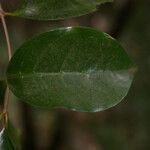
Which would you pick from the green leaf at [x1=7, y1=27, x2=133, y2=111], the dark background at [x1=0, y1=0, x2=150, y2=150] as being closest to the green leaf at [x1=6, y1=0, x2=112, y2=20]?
the green leaf at [x1=7, y1=27, x2=133, y2=111]

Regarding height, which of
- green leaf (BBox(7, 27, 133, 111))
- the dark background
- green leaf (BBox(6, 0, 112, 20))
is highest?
green leaf (BBox(6, 0, 112, 20))

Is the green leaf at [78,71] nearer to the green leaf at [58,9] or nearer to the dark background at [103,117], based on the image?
the green leaf at [58,9]

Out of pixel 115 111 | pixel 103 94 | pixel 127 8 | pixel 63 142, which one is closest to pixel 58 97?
pixel 103 94

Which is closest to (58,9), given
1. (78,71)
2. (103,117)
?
(78,71)

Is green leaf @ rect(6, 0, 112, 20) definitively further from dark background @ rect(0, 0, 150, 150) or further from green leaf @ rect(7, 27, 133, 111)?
dark background @ rect(0, 0, 150, 150)

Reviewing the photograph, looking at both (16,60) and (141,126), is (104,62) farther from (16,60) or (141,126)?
(141,126)

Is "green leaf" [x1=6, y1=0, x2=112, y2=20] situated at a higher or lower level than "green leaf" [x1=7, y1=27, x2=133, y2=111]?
higher
